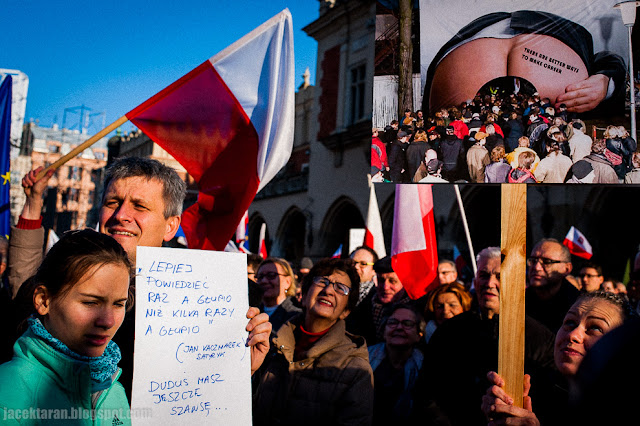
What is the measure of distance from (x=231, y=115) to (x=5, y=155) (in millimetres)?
3635

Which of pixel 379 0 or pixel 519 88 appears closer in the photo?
pixel 519 88

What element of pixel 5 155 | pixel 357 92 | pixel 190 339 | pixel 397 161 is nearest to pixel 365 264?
pixel 397 161

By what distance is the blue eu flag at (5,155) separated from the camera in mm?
4961

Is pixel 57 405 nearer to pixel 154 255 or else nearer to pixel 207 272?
pixel 154 255

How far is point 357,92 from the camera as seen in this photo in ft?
58.0

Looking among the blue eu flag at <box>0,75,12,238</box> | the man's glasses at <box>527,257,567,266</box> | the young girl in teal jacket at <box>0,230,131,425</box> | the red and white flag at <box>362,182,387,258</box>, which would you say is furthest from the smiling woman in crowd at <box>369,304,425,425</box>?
the red and white flag at <box>362,182,387,258</box>

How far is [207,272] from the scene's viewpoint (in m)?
1.79

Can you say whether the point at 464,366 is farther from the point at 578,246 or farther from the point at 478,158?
the point at 578,246

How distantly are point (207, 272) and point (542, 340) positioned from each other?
206 cm

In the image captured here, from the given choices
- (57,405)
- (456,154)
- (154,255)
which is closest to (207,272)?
(154,255)

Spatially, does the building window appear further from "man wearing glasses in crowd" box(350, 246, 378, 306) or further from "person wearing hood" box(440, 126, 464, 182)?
"person wearing hood" box(440, 126, 464, 182)

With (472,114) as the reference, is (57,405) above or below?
below

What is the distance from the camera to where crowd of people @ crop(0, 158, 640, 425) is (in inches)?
59.2

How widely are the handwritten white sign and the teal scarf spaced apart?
0.09m
